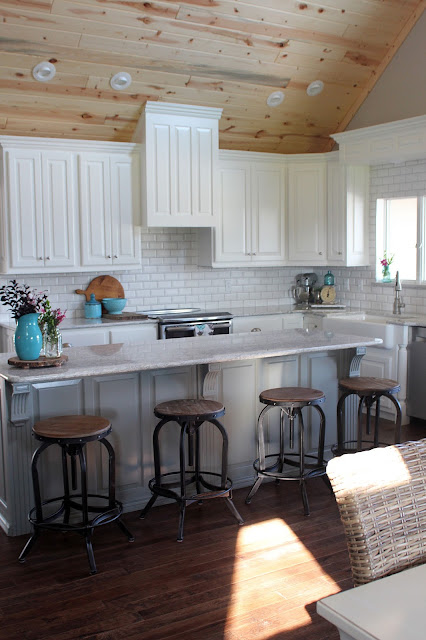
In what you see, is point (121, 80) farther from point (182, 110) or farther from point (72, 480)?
point (72, 480)

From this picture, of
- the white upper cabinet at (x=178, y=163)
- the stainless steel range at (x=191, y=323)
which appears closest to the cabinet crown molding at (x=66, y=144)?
the white upper cabinet at (x=178, y=163)

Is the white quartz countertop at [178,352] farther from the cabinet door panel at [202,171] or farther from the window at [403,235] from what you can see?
the window at [403,235]

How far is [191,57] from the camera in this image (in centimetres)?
595

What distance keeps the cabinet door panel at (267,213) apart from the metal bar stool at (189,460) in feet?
11.0

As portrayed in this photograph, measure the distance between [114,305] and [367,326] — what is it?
8.00 feet

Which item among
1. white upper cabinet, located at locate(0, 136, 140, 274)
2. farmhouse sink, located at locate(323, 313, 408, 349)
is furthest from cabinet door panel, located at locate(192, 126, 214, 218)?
farmhouse sink, located at locate(323, 313, 408, 349)

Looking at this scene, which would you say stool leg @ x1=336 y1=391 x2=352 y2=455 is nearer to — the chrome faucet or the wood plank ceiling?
the chrome faucet

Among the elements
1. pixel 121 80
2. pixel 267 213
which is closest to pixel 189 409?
pixel 121 80

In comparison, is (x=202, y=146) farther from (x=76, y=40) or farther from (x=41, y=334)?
(x=41, y=334)

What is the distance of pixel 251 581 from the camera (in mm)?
3344

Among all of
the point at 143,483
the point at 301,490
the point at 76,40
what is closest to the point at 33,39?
the point at 76,40

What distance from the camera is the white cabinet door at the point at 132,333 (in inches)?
245

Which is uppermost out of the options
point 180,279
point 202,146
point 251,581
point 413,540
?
point 202,146

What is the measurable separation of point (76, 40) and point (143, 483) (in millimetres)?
3512
